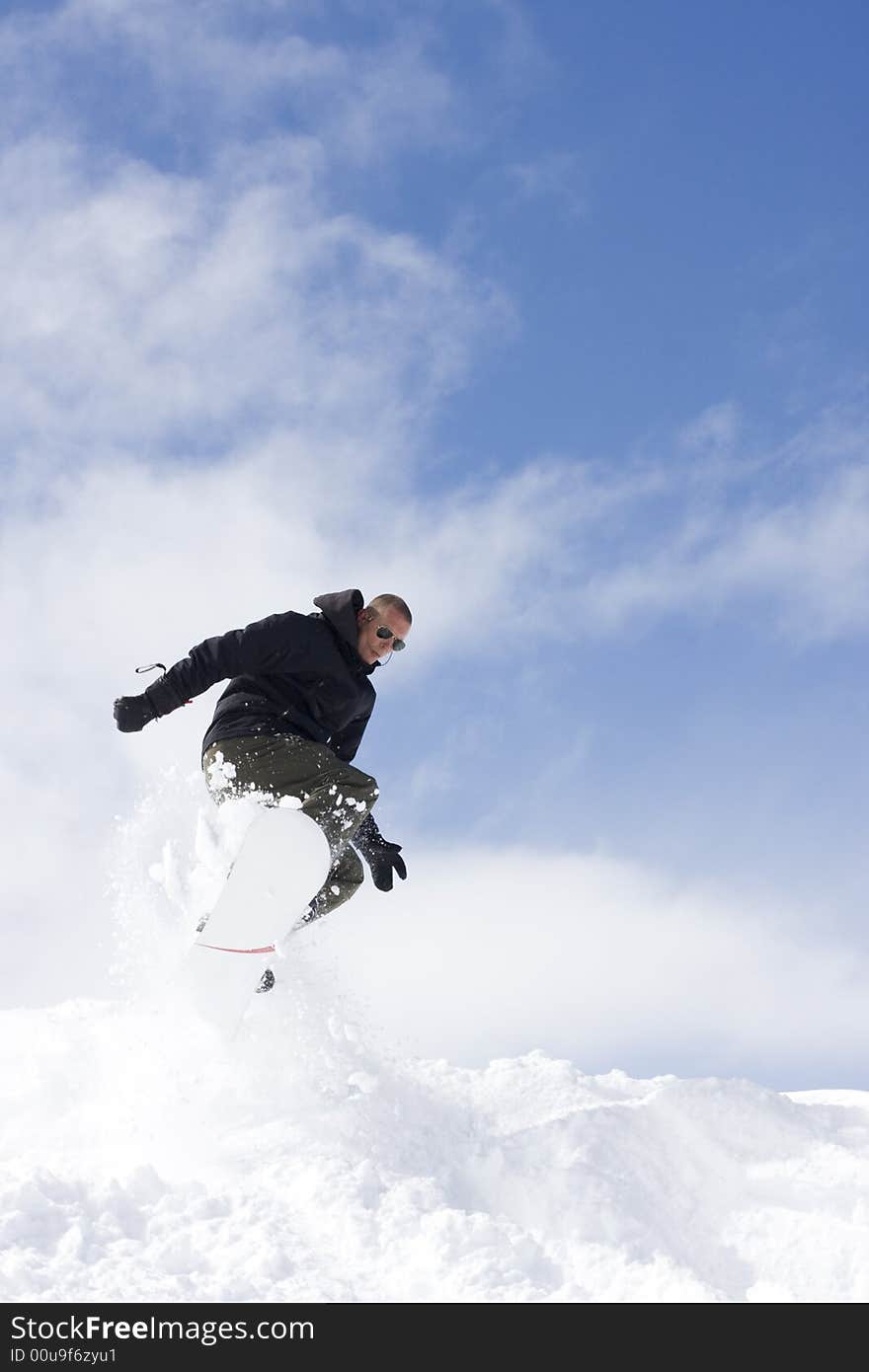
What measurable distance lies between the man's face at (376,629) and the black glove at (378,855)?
1.08 m

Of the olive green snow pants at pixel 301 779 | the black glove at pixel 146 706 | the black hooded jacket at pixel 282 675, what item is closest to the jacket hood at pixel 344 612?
the black hooded jacket at pixel 282 675

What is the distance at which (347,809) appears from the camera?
6395 mm

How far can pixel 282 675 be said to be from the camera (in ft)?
21.5

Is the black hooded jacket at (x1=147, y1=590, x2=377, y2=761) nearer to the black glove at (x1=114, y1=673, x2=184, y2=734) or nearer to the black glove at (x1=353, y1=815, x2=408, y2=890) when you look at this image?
the black glove at (x1=114, y1=673, x2=184, y2=734)

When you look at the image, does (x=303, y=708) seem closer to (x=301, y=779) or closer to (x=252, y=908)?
(x=301, y=779)

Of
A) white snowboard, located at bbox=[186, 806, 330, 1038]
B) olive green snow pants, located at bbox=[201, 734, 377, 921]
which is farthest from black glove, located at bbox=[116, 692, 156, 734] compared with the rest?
white snowboard, located at bbox=[186, 806, 330, 1038]

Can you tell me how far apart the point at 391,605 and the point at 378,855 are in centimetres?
161

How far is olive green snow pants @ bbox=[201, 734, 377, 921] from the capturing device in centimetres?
635

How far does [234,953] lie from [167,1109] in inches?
35.5

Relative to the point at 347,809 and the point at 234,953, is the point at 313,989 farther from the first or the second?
the point at 347,809

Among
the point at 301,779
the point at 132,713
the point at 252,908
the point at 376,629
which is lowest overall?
the point at 252,908

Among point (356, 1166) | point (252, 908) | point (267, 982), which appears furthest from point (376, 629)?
point (356, 1166)
